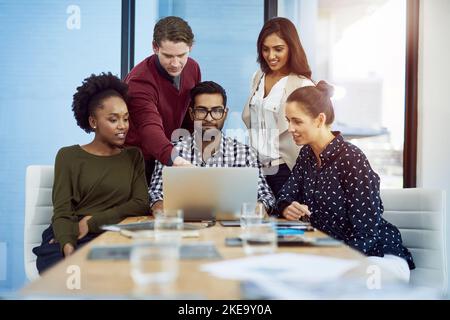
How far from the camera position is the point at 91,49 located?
2828mm

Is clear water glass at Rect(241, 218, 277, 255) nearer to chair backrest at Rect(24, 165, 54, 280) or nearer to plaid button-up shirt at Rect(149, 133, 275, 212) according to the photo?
plaid button-up shirt at Rect(149, 133, 275, 212)

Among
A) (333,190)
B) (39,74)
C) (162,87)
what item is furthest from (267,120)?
(39,74)

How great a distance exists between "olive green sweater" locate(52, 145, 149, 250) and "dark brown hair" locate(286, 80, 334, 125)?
2.18ft

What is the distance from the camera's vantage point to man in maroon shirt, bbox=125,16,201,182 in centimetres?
240

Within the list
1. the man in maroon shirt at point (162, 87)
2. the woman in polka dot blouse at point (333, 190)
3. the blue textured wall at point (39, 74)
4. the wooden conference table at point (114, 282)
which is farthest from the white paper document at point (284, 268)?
the blue textured wall at point (39, 74)

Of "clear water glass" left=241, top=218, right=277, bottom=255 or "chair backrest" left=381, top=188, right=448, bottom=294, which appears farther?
"chair backrest" left=381, top=188, right=448, bottom=294

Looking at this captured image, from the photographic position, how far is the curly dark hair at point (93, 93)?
7.55 ft

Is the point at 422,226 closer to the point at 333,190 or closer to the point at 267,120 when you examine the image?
the point at 333,190

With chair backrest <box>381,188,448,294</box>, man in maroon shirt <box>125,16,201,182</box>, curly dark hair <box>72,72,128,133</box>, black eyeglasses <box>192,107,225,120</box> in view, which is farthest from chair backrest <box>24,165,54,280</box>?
chair backrest <box>381,188,448,294</box>

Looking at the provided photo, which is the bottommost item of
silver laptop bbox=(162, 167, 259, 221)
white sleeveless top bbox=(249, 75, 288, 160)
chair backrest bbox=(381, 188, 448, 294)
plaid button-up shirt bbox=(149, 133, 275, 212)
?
chair backrest bbox=(381, 188, 448, 294)

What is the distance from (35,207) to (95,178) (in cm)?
32

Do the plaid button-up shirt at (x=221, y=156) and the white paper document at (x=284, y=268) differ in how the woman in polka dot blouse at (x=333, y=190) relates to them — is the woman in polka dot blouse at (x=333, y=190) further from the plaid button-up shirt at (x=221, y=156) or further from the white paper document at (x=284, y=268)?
the white paper document at (x=284, y=268)
